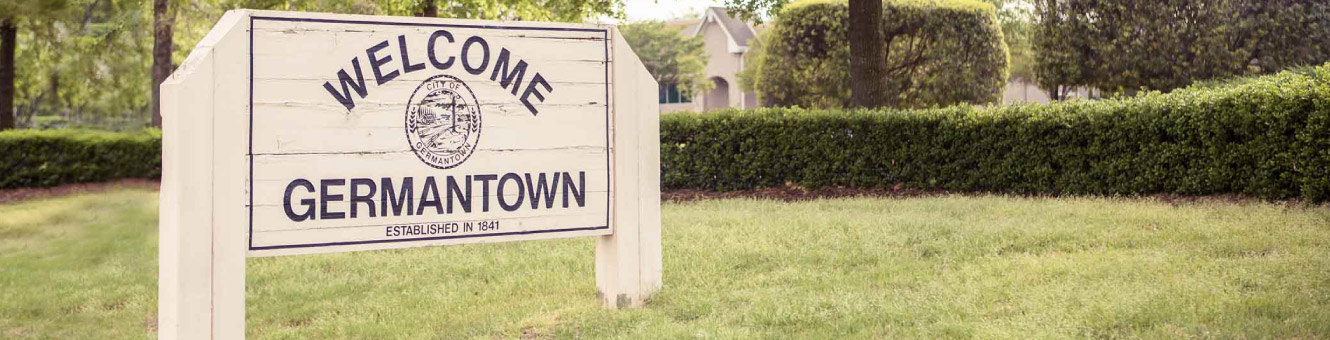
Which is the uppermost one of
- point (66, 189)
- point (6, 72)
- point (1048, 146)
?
point (6, 72)

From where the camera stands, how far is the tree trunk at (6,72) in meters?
20.6

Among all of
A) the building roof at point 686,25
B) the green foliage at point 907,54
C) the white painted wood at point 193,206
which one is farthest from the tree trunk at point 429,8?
the building roof at point 686,25

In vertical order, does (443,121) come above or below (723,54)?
below

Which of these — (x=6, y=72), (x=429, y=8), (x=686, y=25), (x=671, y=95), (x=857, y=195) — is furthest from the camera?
(x=686, y=25)

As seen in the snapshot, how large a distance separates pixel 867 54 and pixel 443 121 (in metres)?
9.12

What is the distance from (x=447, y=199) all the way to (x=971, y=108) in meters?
8.12

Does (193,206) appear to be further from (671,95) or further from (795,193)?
(671,95)

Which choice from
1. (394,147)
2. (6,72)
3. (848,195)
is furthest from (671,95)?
(394,147)

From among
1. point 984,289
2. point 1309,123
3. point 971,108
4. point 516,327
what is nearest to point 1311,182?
point 1309,123

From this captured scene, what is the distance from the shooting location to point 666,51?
4731 centimetres

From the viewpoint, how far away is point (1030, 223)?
7.74 meters

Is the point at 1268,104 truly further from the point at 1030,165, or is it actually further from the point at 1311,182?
the point at 1030,165

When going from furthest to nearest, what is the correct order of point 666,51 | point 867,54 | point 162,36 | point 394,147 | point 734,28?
point 734,28 < point 666,51 < point 162,36 < point 867,54 < point 394,147

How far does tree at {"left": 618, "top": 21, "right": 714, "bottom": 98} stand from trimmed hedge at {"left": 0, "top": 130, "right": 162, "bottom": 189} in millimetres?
28906
